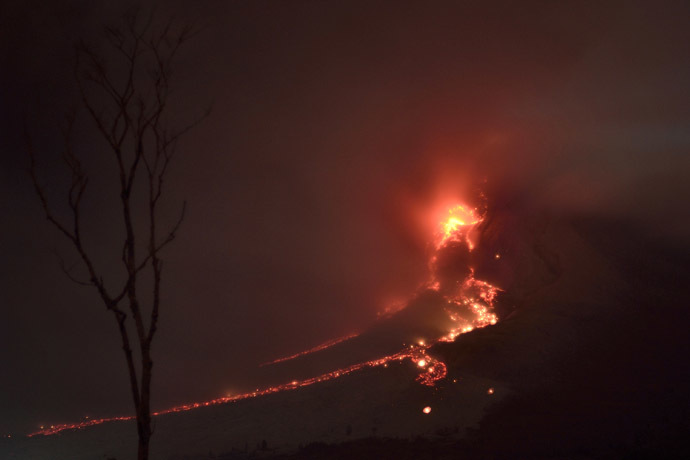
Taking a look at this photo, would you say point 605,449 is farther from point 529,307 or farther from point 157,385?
point 157,385

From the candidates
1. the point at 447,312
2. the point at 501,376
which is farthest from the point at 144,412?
the point at 447,312

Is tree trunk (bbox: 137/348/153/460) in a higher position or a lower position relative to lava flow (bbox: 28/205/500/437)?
lower

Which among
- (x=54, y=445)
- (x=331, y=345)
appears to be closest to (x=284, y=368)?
(x=331, y=345)

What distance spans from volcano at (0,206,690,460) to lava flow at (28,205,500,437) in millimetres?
57

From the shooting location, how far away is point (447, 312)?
13195mm

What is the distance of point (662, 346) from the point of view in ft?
33.3

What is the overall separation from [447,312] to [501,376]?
134 inches

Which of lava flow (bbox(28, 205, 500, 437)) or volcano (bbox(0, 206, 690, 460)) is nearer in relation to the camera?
volcano (bbox(0, 206, 690, 460))

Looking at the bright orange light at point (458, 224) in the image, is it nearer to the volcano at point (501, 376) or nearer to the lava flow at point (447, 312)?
the lava flow at point (447, 312)

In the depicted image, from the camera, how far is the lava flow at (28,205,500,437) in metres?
10.9

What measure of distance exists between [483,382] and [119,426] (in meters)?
7.52

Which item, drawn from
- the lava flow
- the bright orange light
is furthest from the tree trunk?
the bright orange light

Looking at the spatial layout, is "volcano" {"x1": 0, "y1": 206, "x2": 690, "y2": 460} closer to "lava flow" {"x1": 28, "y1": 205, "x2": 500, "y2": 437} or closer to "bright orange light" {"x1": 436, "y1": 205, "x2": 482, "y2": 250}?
"lava flow" {"x1": 28, "y1": 205, "x2": 500, "y2": 437}

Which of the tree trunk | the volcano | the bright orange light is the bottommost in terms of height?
the tree trunk
